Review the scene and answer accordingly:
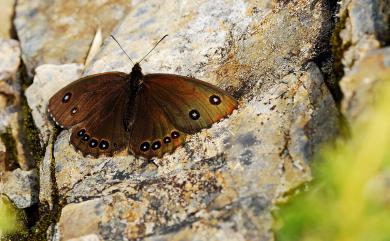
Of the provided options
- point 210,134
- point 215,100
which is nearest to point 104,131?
point 210,134

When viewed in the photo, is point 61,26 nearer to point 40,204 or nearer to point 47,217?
point 40,204

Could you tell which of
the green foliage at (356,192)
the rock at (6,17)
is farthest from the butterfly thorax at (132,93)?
the rock at (6,17)

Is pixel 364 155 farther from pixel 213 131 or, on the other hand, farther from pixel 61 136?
pixel 61 136

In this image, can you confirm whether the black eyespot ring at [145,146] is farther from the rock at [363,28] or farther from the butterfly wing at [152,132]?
the rock at [363,28]

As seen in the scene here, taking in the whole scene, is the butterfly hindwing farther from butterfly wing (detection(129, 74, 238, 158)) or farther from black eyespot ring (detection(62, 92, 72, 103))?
black eyespot ring (detection(62, 92, 72, 103))

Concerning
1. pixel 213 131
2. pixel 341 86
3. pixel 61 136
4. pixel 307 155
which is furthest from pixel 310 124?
pixel 61 136

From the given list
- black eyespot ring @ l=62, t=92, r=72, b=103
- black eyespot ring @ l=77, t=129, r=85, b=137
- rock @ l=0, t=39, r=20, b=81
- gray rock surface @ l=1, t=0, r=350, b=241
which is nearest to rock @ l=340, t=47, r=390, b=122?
gray rock surface @ l=1, t=0, r=350, b=241
